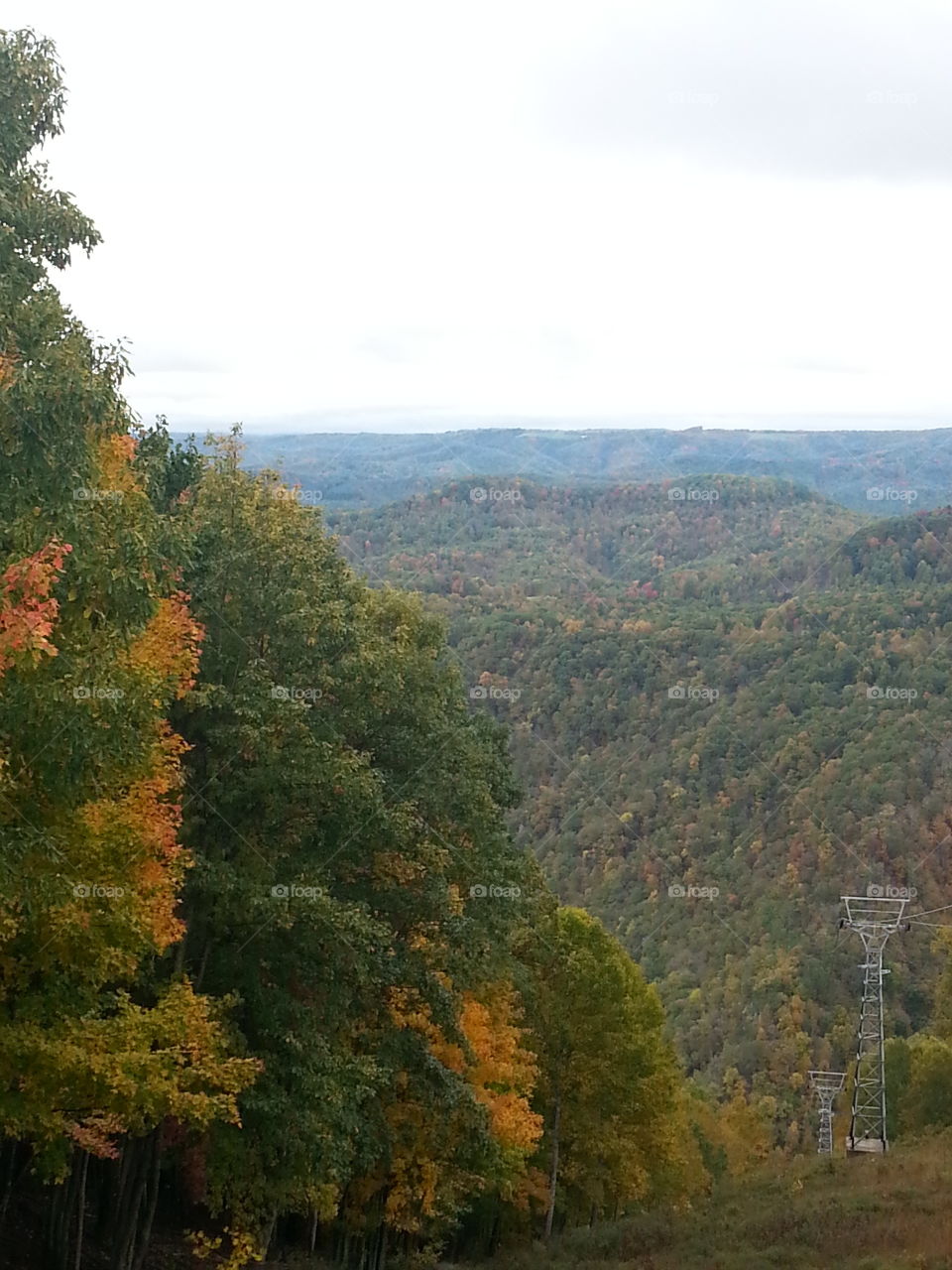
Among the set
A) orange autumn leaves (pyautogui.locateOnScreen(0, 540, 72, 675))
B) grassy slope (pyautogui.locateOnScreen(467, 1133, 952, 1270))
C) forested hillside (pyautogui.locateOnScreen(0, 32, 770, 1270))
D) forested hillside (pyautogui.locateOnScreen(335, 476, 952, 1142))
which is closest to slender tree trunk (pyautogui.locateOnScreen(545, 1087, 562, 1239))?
grassy slope (pyautogui.locateOnScreen(467, 1133, 952, 1270))

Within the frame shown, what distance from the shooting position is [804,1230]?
2050 centimetres

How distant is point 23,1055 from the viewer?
1184 cm

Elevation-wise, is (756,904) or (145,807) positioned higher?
(145,807)

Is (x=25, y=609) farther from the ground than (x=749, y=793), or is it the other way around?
(x=25, y=609)

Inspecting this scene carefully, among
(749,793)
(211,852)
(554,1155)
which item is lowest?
(749,793)

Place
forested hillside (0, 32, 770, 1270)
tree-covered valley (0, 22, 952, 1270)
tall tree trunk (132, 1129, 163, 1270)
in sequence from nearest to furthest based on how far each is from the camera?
forested hillside (0, 32, 770, 1270)
tree-covered valley (0, 22, 952, 1270)
tall tree trunk (132, 1129, 163, 1270)

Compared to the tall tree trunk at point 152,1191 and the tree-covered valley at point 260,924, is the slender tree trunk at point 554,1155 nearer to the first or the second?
the tree-covered valley at point 260,924

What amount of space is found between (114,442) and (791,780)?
5044 inches

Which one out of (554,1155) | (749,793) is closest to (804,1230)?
(554,1155)

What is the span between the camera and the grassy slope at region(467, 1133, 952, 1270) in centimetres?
1788

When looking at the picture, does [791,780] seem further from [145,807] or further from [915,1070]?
[145,807]

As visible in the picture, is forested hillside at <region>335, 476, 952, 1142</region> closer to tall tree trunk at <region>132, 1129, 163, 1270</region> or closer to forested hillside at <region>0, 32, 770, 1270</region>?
forested hillside at <region>0, 32, 770, 1270</region>

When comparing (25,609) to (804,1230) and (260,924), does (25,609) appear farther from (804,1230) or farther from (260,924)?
(804,1230)

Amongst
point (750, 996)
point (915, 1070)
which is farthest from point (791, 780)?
point (915, 1070)
